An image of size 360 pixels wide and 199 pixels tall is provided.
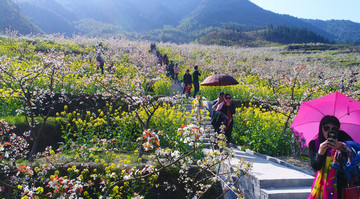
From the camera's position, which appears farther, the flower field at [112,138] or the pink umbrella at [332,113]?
the flower field at [112,138]

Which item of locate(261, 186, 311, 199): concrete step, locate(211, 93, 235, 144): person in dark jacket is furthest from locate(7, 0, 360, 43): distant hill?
locate(261, 186, 311, 199): concrete step

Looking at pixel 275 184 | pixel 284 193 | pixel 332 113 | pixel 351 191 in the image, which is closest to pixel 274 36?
pixel 275 184

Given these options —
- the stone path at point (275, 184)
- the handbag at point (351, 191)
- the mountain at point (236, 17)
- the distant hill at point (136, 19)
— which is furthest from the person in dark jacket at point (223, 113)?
the mountain at point (236, 17)

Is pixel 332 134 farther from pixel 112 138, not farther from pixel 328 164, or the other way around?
pixel 112 138

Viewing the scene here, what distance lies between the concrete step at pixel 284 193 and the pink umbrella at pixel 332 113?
1781 millimetres

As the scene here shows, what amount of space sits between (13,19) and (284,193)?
69.6 m

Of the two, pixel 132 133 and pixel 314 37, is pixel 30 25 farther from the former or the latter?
pixel 314 37

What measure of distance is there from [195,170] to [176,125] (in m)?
2.44

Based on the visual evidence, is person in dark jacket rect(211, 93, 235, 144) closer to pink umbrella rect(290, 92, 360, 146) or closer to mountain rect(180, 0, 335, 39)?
pink umbrella rect(290, 92, 360, 146)

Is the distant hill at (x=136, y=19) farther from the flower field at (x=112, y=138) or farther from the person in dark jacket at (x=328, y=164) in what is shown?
the person in dark jacket at (x=328, y=164)

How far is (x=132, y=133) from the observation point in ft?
26.6

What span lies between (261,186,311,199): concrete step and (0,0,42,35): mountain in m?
63.6

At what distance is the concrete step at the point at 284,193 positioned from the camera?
15.1 ft

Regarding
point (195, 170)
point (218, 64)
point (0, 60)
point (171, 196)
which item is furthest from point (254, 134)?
point (218, 64)
